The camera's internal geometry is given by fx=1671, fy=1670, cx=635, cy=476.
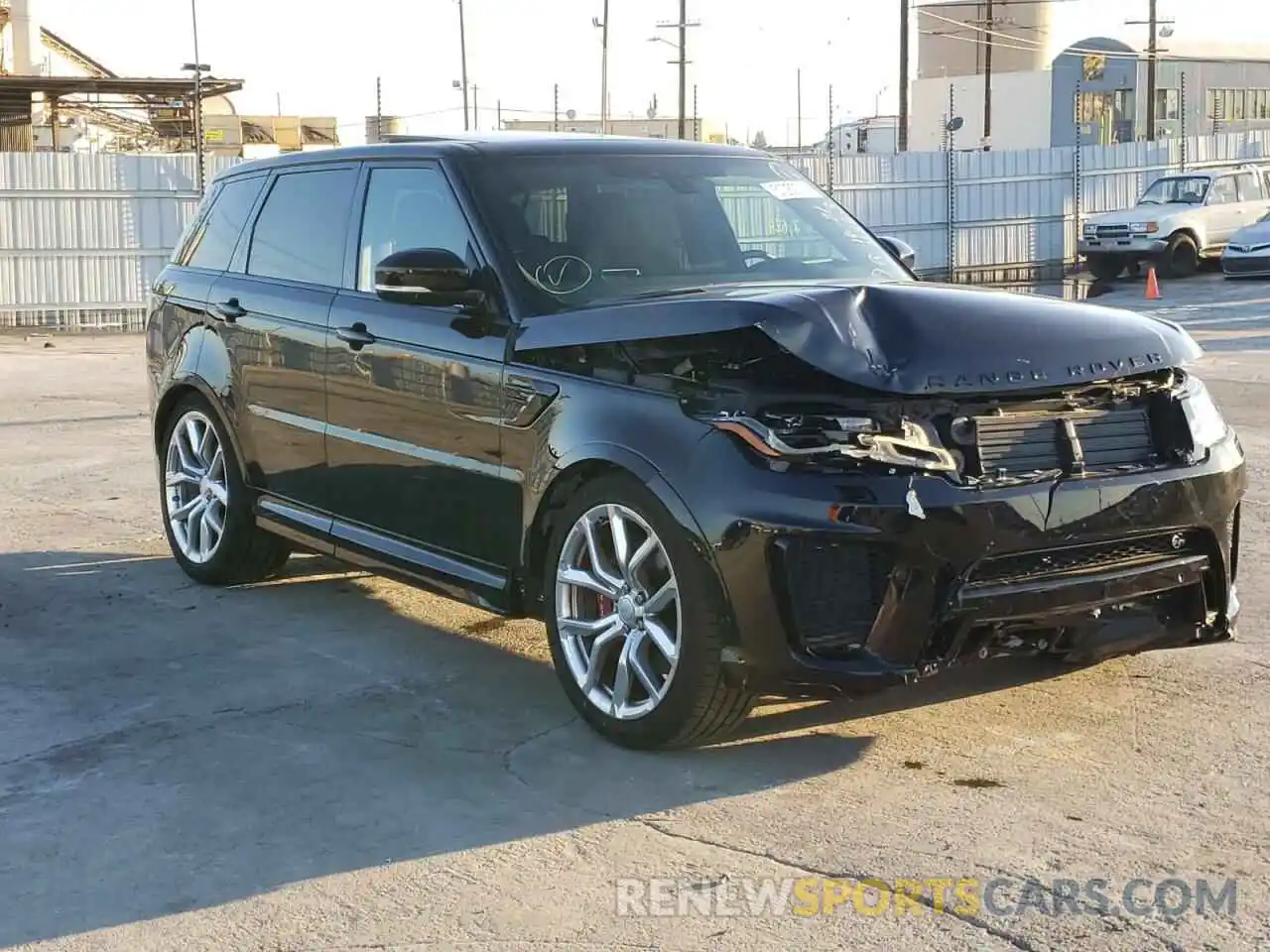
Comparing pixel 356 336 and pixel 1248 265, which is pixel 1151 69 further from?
pixel 356 336

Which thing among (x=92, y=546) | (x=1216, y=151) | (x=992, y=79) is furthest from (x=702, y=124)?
(x=92, y=546)

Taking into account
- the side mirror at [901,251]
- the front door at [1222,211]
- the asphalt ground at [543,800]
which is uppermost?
the front door at [1222,211]

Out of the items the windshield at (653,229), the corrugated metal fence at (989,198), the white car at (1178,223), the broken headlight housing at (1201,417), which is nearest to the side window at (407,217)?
the windshield at (653,229)

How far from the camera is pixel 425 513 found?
18.7 feet

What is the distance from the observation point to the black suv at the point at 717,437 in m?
4.40

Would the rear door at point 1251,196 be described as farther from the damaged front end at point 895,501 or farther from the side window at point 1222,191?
the damaged front end at point 895,501

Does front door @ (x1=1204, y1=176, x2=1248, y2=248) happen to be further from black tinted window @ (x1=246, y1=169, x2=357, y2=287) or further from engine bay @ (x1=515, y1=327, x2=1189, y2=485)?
engine bay @ (x1=515, y1=327, x2=1189, y2=485)

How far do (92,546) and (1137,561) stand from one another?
5329mm

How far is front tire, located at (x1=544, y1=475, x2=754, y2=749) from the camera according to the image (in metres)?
4.56

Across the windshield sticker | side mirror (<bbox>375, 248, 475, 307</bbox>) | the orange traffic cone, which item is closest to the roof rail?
side mirror (<bbox>375, 248, 475, 307</bbox>)

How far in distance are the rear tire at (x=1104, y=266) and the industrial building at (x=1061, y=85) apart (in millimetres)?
35119

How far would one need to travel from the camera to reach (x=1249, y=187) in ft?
98.4

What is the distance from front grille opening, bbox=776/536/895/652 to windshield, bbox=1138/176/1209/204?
27.2 m

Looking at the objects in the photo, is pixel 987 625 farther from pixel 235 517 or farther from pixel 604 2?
pixel 604 2
